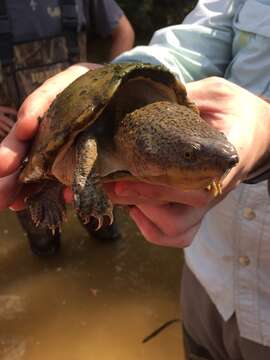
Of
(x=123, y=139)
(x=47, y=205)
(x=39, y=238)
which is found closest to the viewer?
(x=123, y=139)

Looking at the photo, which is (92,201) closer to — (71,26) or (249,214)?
(249,214)

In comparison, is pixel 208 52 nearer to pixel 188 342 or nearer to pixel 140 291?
pixel 188 342

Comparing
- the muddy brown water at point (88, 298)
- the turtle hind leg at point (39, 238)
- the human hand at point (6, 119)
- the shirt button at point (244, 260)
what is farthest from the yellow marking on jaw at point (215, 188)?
the turtle hind leg at point (39, 238)

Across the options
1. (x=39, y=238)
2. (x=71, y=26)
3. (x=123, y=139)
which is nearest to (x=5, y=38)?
(x=71, y=26)

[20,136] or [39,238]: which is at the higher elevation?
[20,136]

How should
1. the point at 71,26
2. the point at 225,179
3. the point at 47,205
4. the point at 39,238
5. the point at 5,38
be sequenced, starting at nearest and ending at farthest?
→ the point at 225,179, the point at 47,205, the point at 5,38, the point at 71,26, the point at 39,238

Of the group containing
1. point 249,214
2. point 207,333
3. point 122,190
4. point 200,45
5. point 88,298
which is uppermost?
point 200,45

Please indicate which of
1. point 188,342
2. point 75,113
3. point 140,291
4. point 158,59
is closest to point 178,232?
point 75,113
